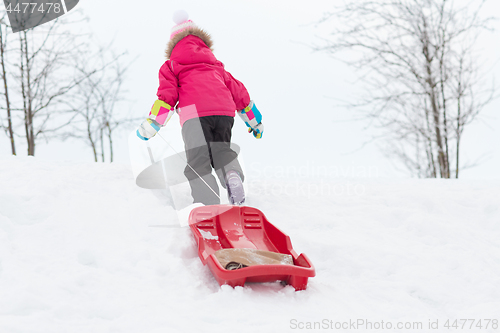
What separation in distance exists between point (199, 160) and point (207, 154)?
9 centimetres

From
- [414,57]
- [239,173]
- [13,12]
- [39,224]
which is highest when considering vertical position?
[13,12]

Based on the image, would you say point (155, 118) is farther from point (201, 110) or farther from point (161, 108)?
point (201, 110)

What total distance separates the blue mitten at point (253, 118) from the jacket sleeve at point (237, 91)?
48 mm

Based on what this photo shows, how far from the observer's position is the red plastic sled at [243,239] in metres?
1.59

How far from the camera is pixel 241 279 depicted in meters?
1.58

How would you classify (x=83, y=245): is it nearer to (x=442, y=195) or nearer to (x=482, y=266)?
(x=482, y=266)

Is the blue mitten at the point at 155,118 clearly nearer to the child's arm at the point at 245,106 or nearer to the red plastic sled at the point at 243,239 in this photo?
the child's arm at the point at 245,106

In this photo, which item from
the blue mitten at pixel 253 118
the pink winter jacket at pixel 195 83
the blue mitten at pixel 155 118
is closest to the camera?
the blue mitten at pixel 155 118

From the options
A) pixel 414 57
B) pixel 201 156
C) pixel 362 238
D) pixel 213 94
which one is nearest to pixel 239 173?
pixel 201 156

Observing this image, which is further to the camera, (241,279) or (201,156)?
(201,156)

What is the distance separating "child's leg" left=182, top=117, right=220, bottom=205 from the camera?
256 cm

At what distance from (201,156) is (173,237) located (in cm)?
88

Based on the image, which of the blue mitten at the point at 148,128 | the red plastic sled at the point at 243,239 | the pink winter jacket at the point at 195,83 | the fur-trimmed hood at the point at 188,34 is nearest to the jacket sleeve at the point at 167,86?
the pink winter jacket at the point at 195,83

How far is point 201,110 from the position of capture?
2.77 meters
